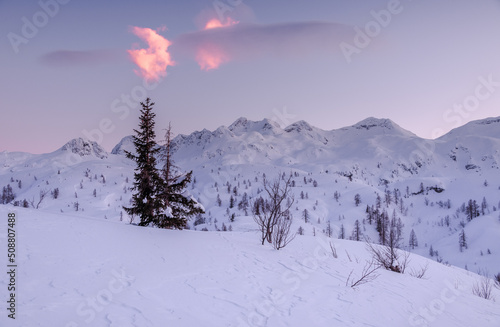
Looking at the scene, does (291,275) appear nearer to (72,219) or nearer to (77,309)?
(77,309)

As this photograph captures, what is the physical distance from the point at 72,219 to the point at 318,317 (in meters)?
11.5

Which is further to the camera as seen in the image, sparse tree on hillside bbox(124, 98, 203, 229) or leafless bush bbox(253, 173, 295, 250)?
sparse tree on hillside bbox(124, 98, 203, 229)

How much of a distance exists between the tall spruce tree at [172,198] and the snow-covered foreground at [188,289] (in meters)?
6.60

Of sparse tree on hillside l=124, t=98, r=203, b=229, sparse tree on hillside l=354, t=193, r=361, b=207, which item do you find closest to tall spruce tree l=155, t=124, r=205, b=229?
sparse tree on hillside l=124, t=98, r=203, b=229

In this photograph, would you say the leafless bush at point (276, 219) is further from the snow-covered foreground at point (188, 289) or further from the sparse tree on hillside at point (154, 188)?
the sparse tree on hillside at point (154, 188)

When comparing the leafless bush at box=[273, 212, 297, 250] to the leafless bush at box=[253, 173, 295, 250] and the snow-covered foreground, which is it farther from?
the snow-covered foreground

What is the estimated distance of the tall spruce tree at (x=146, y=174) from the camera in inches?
715

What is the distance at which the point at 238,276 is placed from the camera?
28.1 ft

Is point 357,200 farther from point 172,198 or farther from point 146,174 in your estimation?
point 146,174

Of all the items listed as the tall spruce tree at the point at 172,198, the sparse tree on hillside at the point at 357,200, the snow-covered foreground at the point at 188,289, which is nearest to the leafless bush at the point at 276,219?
the snow-covered foreground at the point at 188,289

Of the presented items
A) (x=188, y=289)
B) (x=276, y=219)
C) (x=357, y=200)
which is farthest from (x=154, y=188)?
(x=357, y=200)

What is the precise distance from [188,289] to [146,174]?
1264 cm

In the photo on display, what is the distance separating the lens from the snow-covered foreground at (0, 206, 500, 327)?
5.55m

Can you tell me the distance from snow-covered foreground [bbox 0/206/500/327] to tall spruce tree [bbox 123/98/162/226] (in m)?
6.38
